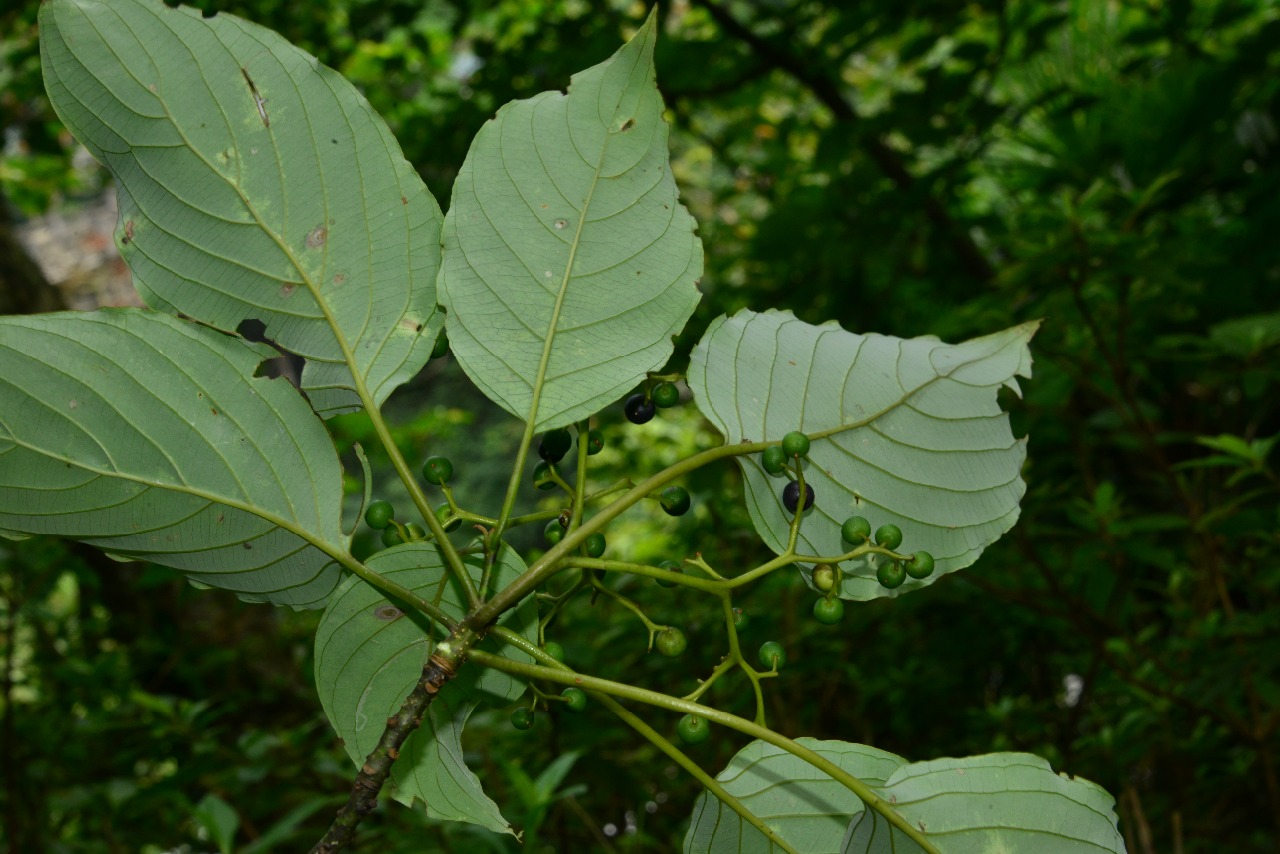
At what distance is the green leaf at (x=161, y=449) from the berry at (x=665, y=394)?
0.22m

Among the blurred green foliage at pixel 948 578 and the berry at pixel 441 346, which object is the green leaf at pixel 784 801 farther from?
the blurred green foliage at pixel 948 578

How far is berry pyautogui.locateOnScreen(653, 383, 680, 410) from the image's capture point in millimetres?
666

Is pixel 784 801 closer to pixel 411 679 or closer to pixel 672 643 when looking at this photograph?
pixel 672 643

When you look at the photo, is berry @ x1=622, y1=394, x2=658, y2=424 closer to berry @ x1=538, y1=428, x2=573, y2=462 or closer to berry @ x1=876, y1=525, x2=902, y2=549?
berry @ x1=538, y1=428, x2=573, y2=462

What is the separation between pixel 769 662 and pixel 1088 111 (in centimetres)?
290

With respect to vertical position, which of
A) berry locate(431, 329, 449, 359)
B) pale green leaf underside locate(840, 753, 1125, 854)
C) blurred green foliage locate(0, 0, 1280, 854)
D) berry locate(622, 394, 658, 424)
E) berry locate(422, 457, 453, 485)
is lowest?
pale green leaf underside locate(840, 753, 1125, 854)

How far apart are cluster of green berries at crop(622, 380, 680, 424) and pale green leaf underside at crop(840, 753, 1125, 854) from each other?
0.27m

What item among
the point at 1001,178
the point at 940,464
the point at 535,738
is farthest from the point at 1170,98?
the point at 940,464

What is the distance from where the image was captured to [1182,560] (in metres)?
2.46

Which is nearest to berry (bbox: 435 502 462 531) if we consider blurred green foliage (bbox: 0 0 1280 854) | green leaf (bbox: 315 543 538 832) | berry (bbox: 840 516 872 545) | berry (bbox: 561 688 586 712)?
green leaf (bbox: 315 543 538 832)

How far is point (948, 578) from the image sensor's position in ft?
Result: 6.32

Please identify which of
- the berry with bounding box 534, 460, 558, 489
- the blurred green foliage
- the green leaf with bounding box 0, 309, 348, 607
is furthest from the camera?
the blurred green foliage

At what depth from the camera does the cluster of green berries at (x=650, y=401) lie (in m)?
0.66

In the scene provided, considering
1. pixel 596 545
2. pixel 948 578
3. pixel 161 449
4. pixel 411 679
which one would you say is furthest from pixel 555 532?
pixel 948 578
